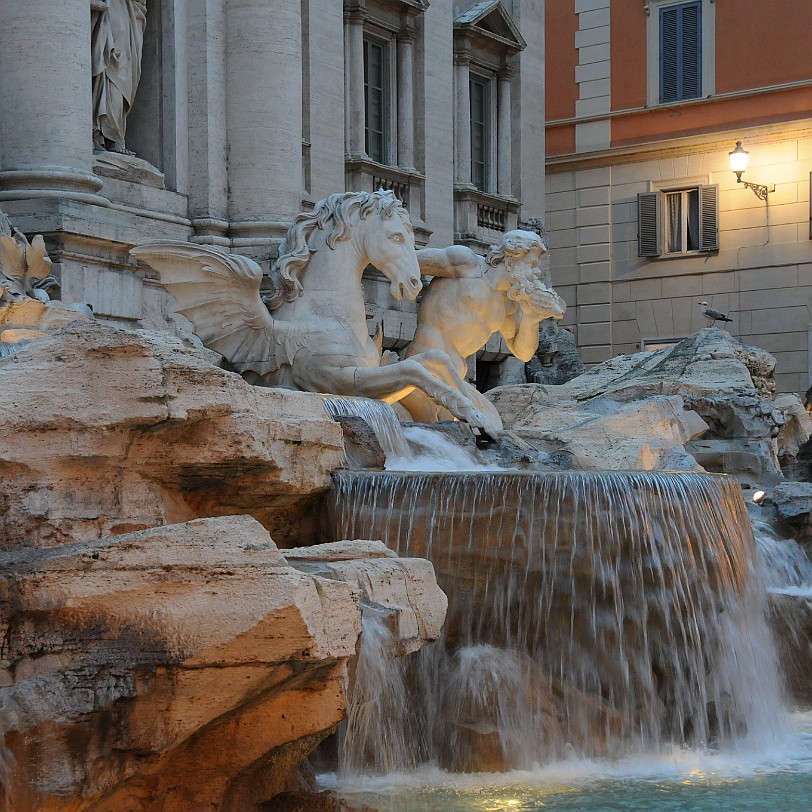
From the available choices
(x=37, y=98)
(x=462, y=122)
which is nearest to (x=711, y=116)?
(x=462, y=122)

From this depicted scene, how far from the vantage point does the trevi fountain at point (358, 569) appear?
3.93 metres

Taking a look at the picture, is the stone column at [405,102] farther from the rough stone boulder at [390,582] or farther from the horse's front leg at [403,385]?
the rough stone boulder at [390,582]

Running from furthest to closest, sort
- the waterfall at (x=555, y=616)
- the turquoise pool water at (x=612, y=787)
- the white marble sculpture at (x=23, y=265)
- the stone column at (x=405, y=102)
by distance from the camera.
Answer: the stone column at (x=405, y=102), the white marble sculpture at (x=23, y=265), the waterfall at (x=555, y=616), the turquoise pool water at (x=612, y=787)

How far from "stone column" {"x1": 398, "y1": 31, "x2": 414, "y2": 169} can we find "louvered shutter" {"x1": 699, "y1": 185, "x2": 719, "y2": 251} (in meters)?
5.86

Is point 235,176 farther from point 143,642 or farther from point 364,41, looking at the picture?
point 143,642

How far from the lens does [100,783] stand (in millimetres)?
3912

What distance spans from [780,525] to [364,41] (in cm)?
893

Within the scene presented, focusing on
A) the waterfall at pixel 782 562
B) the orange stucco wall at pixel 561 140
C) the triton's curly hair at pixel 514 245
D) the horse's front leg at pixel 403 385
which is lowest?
the waterfall at pixel 782 562

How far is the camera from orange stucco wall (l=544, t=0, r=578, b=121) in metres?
22.7

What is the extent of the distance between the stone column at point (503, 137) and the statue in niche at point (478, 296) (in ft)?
27.7

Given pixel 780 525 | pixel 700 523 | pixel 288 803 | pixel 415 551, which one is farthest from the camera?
pixel 780 525

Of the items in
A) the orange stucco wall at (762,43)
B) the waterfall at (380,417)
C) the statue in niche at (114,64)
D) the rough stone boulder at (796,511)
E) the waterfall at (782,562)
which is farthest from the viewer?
the orange stucco wall at (762,43)

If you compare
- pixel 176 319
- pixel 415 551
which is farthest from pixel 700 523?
pixel 176 319

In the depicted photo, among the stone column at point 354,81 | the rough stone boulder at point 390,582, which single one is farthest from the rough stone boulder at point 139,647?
the stone column at point 354,81
